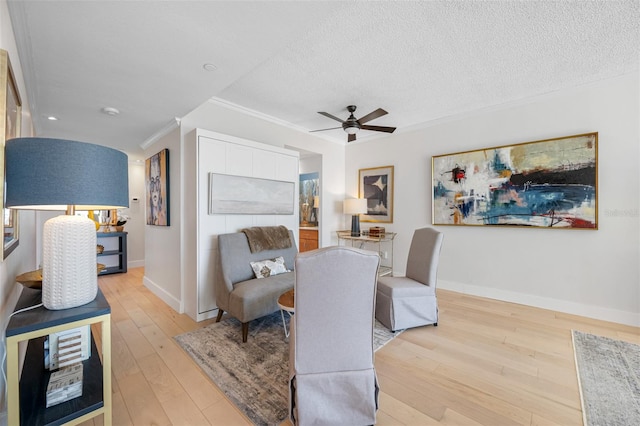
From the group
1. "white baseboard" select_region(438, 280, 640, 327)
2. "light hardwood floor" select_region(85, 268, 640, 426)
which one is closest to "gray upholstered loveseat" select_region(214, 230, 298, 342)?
"light hardwood floor" select_region(85, 268, 640, 426)

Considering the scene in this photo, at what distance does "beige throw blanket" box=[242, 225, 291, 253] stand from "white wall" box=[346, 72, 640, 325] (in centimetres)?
224

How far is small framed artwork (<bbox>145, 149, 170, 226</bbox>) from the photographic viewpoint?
11.0ft

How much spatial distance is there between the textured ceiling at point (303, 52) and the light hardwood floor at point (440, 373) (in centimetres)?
232

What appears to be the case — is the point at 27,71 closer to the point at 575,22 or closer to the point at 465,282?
the point at 575,22

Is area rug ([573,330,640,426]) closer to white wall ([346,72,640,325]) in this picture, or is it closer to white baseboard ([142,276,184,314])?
white wall ([346,72,640,325])

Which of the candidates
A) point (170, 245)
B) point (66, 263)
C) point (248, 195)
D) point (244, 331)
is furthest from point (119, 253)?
point (66, 263)

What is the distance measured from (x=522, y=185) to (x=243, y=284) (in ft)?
11.7

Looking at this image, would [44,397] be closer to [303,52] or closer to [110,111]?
[110,111]

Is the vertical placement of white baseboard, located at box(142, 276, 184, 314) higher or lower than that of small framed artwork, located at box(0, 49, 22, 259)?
lower

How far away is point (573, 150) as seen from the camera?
302 centimetres

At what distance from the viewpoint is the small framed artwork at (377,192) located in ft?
15.1

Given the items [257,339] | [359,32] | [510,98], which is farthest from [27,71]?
[510,98]

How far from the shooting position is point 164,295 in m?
3.49

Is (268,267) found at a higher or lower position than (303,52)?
lower
